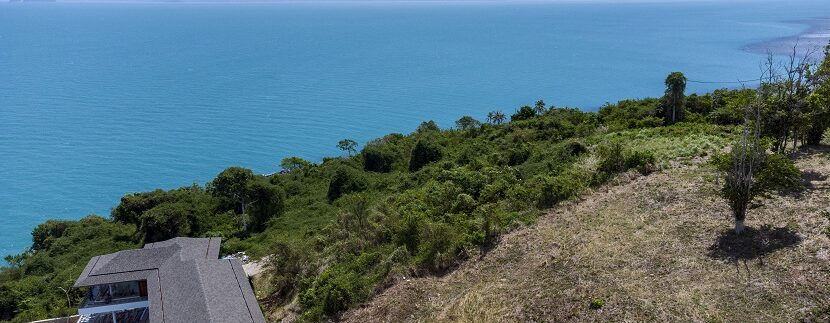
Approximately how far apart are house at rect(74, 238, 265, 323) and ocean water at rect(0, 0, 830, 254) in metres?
25.0

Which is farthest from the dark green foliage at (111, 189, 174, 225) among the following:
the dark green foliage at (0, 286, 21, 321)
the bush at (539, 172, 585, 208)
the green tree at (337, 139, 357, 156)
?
the bush at (539, 172, 585, 208)

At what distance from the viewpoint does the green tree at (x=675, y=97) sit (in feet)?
127

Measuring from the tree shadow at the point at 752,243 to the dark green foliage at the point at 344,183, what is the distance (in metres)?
24.4

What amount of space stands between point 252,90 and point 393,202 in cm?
5853

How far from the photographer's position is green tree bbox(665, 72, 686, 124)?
38.8m

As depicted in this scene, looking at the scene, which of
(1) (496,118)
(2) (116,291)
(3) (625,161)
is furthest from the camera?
(1) (496,118)

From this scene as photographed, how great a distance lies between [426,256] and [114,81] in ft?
266

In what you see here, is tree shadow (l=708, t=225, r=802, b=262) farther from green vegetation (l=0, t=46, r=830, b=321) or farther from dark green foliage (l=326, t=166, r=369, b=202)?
dark green foliage (l=326, t=166, r=369, b=202)

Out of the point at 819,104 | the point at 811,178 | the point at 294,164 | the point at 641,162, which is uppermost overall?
the point at 819,104

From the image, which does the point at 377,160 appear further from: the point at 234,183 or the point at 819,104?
the point at 819,104

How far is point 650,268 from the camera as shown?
1764 cm

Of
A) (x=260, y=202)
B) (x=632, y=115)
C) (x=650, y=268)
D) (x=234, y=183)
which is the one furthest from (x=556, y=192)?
(x=234, y=183)

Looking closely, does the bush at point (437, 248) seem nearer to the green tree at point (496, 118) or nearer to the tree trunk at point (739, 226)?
the tree trunk at point (739, 226)

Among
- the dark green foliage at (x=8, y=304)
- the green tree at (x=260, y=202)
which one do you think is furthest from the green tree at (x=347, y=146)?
the dark green foliage at (x=8, y=304)
